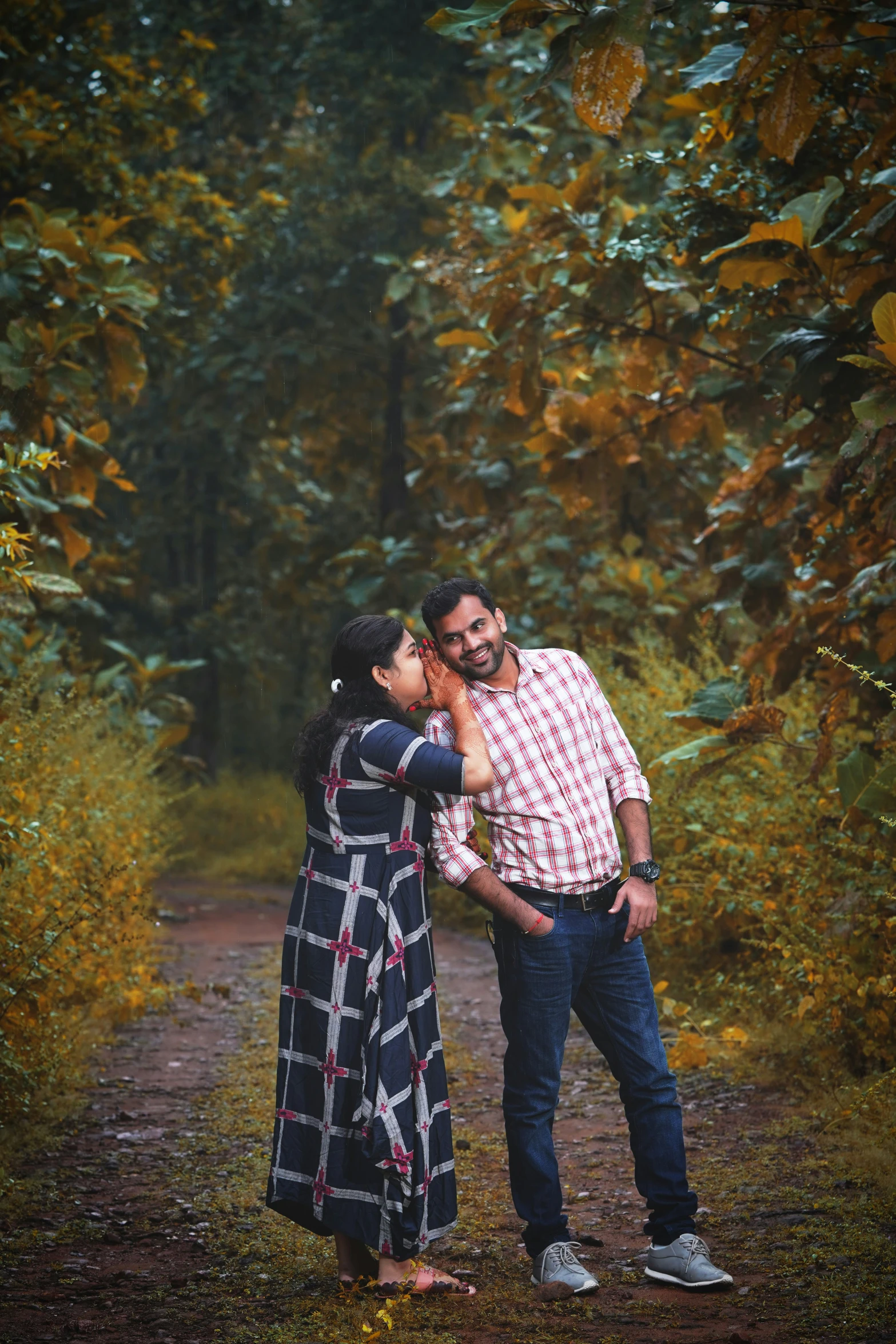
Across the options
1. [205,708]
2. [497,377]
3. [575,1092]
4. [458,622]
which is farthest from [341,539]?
[458,622]

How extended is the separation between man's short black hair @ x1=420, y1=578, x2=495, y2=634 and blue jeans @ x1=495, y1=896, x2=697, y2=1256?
786 mm

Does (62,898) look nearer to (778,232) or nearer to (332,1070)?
(332,1070)

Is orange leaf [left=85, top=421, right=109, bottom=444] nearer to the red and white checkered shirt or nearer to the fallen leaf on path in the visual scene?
the red and white checkered shirt

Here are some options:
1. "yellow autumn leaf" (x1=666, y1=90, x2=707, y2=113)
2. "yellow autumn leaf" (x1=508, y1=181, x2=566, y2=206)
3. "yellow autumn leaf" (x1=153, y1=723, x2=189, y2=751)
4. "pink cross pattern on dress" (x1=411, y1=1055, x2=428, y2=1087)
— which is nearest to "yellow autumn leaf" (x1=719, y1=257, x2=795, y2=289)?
"yellow autumn leaf" (x1=666, y1=90, x2=707, y2=113)

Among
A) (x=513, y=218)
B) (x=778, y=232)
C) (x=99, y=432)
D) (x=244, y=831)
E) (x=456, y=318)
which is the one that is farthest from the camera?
(x=244, y=831)

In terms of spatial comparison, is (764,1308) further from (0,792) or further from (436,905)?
(436,905)

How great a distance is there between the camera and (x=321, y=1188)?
3102 millimetres

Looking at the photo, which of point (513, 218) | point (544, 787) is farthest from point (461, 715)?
point (513, 218)

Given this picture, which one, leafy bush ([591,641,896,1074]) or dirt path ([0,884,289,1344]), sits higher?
leafy bush ([591,641,896,1074])

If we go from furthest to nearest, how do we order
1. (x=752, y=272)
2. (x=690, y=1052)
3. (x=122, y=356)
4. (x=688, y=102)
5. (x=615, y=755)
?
(x=122, y=356)
(x=690, y=1052)
(x=688, y=102)
(x=752, y=272)
(x=615, y=755)

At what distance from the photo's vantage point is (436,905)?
970 cm

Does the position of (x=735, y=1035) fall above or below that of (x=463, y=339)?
below

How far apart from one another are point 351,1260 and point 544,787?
1.27 meters

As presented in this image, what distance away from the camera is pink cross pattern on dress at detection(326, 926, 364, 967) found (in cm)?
310
